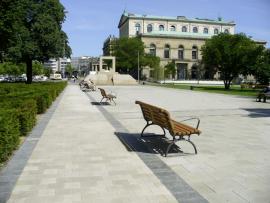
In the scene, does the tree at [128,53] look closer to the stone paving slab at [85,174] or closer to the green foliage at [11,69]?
the green foliage at [11,69]

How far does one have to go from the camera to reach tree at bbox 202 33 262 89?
54.9 metres

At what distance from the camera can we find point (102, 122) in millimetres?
13914

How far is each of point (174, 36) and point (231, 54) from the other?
57.2m

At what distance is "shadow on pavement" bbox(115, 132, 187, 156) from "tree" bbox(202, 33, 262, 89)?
46973 millimetres

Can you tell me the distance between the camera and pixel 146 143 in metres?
9.84

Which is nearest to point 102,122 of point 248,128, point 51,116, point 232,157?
point 51,116

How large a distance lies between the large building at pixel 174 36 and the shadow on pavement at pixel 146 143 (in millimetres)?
94580

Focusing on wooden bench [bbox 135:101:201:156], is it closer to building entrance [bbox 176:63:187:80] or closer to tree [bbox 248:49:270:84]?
tree [bbox 248:49:270:84]

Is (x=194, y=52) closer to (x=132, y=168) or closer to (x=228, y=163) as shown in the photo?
(x=228, y=163)

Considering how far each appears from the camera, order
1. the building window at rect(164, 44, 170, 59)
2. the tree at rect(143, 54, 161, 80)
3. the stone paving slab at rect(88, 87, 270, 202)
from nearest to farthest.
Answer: the stone paving slab at rect(88, 87, 270, 202), the tree at rect(143, 54, 161, 80), the building window at rect(164, 44, 170, 59)

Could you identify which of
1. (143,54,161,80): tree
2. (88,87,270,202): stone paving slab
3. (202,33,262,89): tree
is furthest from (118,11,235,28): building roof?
(88,87,270,202): stone paving slab

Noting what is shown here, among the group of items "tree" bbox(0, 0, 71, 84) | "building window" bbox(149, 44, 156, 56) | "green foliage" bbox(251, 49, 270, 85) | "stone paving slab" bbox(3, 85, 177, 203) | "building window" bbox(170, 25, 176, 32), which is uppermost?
"building window" bbox(170, 25, 176, 32)

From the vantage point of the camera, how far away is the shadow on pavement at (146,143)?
897 cm

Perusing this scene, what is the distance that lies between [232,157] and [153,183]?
2.66m
